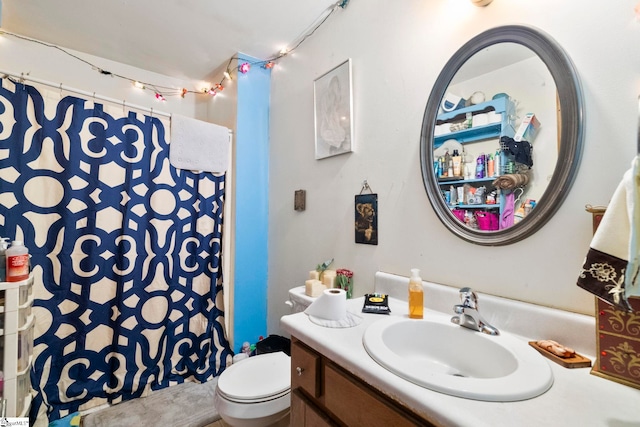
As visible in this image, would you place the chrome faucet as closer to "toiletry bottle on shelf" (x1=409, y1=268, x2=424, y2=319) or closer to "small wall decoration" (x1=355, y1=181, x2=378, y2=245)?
"toiletry bottle on shelf" (x1=409, y1=268, x2=424, y2=319)

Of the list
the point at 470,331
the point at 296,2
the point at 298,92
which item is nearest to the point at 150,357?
the point at 470,331

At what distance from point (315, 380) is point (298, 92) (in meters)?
1.71

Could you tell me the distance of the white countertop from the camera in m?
0.50

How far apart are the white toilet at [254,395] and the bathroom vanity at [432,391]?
243mm

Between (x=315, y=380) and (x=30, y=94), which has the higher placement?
(x=30, y=94)

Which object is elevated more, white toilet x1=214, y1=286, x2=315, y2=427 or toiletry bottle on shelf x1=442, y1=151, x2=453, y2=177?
toiletry bottle on shelf x1=442, y1=151, x2=453, y2=177

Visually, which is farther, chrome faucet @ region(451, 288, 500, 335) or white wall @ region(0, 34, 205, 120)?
white wall @ region(0, 34, 205, 120)

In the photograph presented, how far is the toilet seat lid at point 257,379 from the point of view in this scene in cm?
114

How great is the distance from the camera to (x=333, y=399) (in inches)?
30.4

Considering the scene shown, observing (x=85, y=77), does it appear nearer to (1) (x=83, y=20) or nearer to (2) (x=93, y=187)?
(1) (x=83, y=20)

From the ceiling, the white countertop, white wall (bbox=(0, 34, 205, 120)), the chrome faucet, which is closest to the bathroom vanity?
the white countertop

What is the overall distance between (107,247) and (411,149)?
5.85ft

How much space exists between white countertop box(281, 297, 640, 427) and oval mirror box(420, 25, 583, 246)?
0.41 meters

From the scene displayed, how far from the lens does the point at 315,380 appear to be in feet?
2.72
